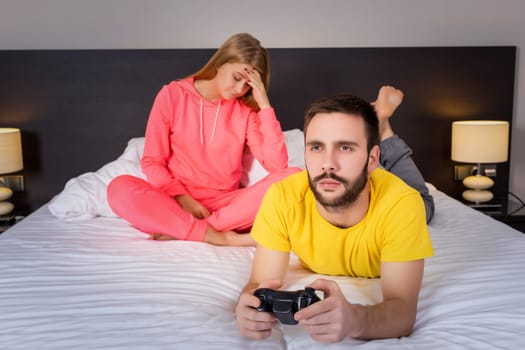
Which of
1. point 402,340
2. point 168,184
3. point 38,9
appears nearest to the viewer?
point 402,340

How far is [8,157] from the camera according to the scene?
97.4 inches

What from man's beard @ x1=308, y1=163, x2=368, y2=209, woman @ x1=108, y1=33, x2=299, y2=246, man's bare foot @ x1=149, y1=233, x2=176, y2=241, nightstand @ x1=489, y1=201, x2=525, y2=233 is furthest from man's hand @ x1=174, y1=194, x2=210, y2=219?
nightstand @ x1=489, y1=201, x2=525, y2=233

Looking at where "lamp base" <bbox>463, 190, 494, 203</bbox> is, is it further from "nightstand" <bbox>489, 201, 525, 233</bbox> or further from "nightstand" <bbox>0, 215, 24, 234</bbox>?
"nightstand" <bbox>0, 215, 24, 234</bbox>

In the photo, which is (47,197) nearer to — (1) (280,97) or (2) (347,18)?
(1) (280,97)

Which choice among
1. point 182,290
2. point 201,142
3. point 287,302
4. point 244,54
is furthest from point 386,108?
point 287,302

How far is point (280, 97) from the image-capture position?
2.80 m

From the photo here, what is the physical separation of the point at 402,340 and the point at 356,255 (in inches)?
10.6

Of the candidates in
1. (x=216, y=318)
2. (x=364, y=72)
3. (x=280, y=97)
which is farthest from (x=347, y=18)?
(x=216, y=318)

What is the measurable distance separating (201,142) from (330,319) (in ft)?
3.98

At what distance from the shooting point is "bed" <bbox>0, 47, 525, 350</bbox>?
3.53 ft

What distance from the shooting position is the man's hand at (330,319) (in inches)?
37.8

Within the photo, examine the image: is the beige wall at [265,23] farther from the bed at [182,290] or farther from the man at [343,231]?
the man at [343,231]

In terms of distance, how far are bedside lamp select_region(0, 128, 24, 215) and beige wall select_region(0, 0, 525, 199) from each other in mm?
507

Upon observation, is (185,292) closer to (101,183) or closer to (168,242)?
(168,242)
